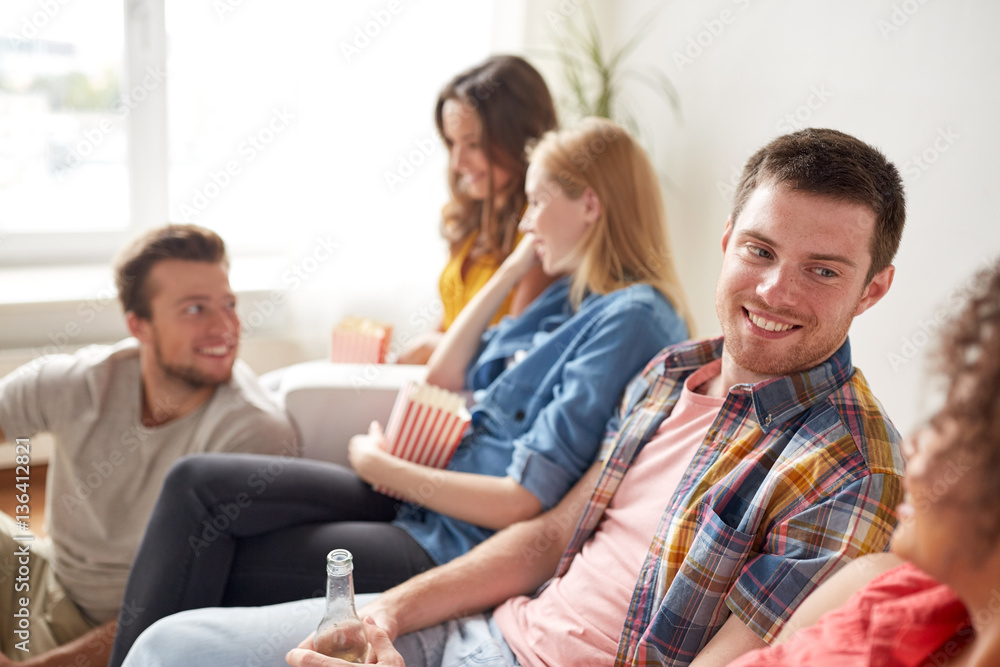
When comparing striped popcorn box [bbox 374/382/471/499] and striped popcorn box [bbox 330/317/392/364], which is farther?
striped popcorn box [bbox 330/317/392/364]

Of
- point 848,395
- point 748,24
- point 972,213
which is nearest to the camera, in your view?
point 848,395

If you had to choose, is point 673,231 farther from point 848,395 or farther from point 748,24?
point 848,395

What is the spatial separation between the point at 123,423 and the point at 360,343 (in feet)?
2.08

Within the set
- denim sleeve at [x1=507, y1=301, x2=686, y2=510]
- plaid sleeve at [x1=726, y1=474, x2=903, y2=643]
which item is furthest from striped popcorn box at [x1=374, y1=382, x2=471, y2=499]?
plaid sleeve at [x1=726, y1=474, x2=903, y2=643]

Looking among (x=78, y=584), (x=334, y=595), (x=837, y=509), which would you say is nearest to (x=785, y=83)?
(x=837, y=509)

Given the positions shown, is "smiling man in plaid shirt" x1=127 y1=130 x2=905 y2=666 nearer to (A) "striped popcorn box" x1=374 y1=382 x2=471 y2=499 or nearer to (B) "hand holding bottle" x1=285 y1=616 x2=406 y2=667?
(B) "hand holding bottle" x1=285 y1=616 x2=406 y2=667

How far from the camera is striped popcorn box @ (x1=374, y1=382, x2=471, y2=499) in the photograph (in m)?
1.61

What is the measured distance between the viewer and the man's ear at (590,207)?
1.62m

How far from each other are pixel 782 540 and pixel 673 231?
1.49 m

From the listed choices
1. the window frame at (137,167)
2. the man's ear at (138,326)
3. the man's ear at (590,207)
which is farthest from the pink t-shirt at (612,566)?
the window frame at (137,167)

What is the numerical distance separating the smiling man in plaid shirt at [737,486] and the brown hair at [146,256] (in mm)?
760

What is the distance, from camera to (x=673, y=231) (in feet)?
7.64

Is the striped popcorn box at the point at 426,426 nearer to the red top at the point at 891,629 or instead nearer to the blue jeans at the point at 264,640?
the blue jeans at the point at 264,640

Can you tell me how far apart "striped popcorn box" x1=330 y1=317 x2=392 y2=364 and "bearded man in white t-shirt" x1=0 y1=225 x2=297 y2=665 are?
387 mm
